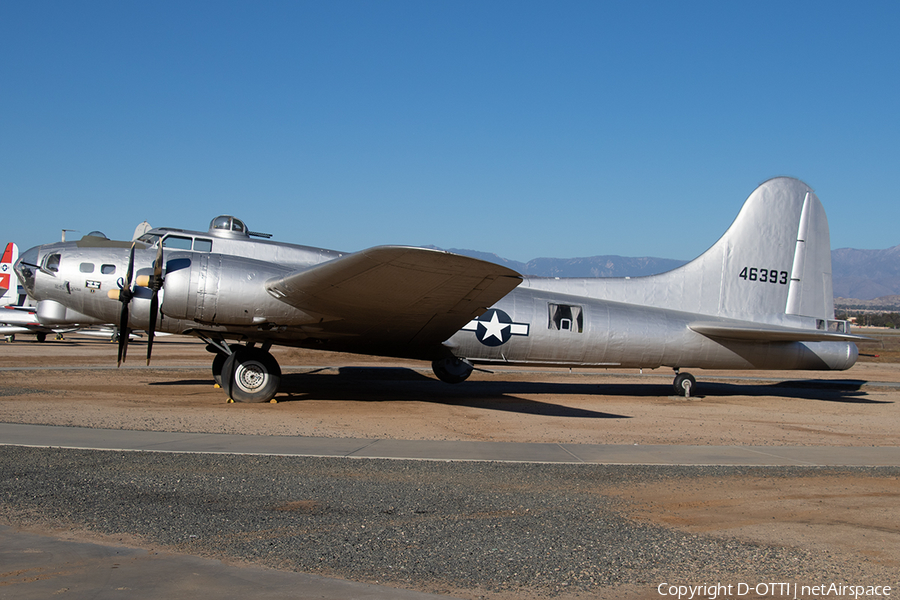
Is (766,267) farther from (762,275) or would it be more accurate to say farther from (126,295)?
(126,295)

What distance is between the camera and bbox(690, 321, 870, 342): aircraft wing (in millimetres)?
15516

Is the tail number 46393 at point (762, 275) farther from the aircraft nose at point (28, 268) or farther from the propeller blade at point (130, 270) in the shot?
the aircraft nose at point (28, 268)

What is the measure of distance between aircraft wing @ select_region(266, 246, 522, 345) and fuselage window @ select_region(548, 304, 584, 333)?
2731mm

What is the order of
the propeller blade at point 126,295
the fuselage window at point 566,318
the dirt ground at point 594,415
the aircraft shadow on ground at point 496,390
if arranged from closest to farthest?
the dirt ground at point 594,415, the propeller blade at point 126,295, the aircraft shadow on ground at point 496,390, the fuselage window at point 566,318

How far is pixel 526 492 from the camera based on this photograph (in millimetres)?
6855

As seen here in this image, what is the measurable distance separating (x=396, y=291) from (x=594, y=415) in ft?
17.2

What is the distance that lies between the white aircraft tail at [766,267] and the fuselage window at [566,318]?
6.58 feet

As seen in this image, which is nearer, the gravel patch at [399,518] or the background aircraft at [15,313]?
the gravel patch at [399,518]

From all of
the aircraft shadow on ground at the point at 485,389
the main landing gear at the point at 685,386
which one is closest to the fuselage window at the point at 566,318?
the aircraft shadow on ground at the point at 485,389

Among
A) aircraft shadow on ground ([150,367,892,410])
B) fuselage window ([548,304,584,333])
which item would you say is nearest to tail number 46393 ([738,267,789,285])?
aircraft shadow on ground ([150,367,892,410])

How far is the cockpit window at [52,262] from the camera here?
12.6 meters

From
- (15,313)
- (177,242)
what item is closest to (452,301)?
(177,242)

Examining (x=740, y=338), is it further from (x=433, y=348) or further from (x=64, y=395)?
(x=64, y=395)

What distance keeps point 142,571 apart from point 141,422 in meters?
6.84
